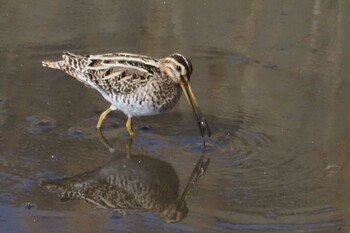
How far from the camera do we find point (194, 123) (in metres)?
7.41

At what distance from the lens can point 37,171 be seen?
657 centimetres

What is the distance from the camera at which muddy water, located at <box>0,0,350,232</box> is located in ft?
20.0

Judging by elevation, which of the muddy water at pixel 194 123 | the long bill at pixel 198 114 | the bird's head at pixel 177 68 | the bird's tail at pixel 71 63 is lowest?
the muddy water at pixel 194 123

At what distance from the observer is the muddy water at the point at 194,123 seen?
611 cm

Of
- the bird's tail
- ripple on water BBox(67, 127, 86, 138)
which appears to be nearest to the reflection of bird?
ripple on water BBox(67, 127, 86, 138)

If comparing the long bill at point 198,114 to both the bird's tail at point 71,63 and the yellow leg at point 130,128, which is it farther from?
the bird's tail at point 71,63

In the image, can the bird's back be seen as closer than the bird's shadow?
No

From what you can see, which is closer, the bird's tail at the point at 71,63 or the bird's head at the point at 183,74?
the bird's head at the point at 183,74

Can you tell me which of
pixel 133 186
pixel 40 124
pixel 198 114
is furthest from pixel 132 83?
pixel 133 186

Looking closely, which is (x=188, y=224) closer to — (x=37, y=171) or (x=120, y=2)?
(x=37, y=171)

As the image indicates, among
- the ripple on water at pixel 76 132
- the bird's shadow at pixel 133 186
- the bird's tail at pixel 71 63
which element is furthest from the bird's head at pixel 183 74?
the ripple on water at pixel 76 132

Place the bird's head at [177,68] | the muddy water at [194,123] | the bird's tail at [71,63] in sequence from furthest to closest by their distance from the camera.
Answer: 1. the bird's tail at [71,63]
2. the bird's head at [177,68]
3. the muddy water at [194,123]

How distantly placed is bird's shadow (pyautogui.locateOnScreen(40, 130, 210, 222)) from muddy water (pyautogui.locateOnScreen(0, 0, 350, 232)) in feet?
0.06

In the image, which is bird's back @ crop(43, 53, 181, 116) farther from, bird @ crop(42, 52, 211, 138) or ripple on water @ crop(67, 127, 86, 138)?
ripple on water @ crop(67, 127, 86, 138)
